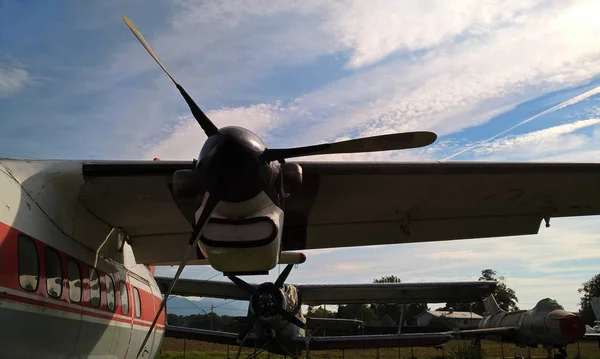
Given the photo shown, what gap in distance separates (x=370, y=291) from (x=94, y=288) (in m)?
13.3

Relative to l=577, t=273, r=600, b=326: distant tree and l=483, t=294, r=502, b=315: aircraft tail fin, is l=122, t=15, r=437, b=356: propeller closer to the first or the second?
l=483, t=294, r=502, b=315: aircraft tail fin

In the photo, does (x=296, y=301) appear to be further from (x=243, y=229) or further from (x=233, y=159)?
(x=233, y=159)

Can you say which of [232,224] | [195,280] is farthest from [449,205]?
[195,280]

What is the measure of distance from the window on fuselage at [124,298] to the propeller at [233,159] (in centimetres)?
249

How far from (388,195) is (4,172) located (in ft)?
15.6

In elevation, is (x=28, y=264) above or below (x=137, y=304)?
above

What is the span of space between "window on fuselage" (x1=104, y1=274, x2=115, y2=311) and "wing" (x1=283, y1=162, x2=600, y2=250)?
261 cm

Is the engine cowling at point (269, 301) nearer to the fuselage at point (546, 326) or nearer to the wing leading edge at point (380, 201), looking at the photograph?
the wing leading edge at point (380, 201)

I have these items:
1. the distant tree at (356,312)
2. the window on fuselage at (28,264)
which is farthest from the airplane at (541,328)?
the distant tree at (356,312)

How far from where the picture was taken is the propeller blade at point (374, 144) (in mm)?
5695

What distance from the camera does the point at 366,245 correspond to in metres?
8.35

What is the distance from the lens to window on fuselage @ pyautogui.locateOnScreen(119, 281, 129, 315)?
7531 mm

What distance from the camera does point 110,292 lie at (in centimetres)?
712

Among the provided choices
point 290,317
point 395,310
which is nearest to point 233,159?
point 290,317
